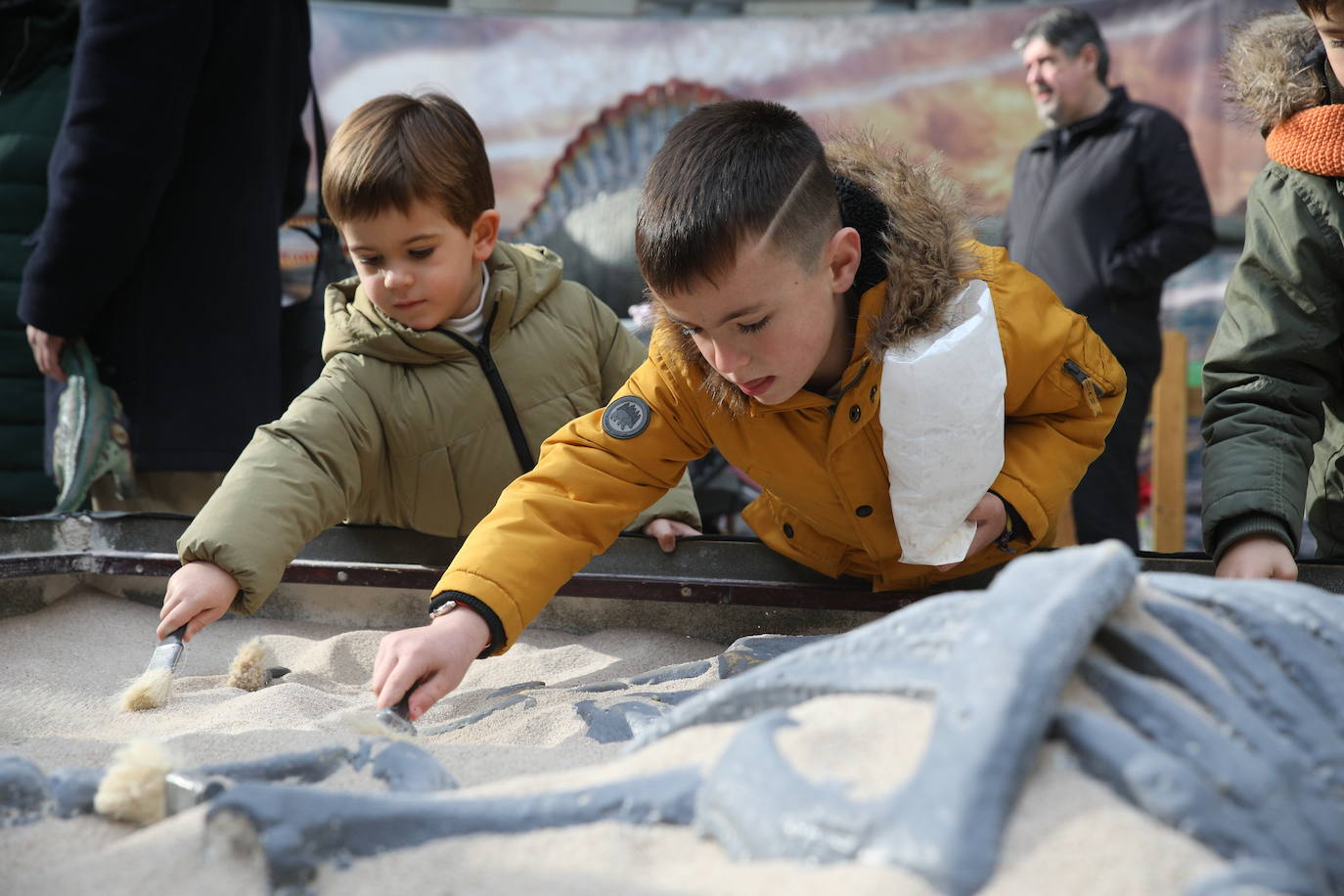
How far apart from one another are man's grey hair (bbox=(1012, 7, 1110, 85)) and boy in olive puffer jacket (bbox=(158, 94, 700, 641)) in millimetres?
1788

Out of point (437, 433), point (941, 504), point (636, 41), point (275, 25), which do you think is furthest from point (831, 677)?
point (636, 41)

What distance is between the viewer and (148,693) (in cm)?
155

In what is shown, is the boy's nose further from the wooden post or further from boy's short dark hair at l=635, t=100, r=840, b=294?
the wooden post

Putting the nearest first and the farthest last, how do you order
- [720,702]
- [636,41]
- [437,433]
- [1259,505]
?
[720,702]
[1259,505]
[437,433]
[636,41]

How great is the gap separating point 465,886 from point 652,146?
3.59 metres

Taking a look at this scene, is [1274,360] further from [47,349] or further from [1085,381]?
[47,349]

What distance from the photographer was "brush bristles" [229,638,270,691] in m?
1.73

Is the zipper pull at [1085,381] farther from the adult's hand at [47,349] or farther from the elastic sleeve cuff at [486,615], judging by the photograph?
the adult's hand at [47,349]

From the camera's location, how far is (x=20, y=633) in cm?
197

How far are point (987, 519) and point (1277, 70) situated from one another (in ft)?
2.48

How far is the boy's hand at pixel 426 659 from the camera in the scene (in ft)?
4.64

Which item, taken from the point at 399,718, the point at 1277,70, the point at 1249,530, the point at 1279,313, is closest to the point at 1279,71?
the point at 1277,70

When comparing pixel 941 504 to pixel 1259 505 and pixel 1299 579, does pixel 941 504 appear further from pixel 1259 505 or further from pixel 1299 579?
pixel 1299 579

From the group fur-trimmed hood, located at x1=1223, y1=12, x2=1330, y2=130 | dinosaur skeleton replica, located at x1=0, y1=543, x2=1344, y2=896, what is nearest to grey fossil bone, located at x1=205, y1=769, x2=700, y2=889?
dinosaur skeleton replica, located at x1=0, y1=543, x2=1344, y2=896
